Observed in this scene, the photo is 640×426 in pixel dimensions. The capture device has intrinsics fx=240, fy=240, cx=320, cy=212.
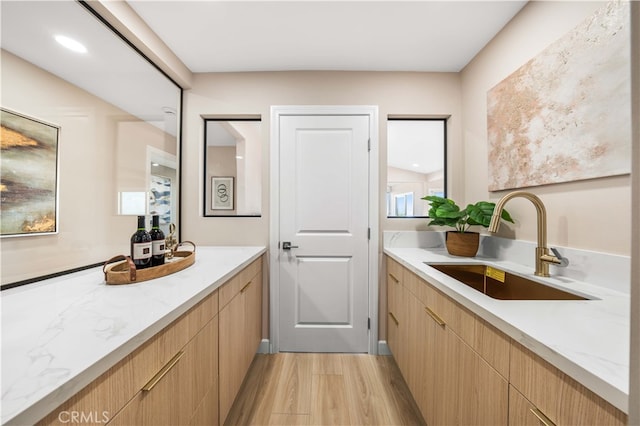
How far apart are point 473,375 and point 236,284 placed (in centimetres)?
119

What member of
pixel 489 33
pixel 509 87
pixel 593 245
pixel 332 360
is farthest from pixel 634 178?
pixel 332 360

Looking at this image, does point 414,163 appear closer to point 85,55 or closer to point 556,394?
point 556,394

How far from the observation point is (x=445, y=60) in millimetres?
1913

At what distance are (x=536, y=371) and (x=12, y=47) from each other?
2.02 m

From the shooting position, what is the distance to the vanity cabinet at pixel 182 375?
0.55 m

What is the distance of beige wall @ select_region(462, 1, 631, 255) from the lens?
3.34 feet

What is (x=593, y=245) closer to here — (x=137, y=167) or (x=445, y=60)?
(x=445, y=60)

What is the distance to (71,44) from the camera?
1119mm

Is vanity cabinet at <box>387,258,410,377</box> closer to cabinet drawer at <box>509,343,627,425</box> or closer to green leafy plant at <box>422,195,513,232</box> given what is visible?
green leafy plant at <box>422,195,513,232</box>

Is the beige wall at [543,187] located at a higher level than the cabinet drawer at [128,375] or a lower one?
higher

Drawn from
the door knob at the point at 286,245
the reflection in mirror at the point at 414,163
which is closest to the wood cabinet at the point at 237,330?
the door knob at the point at 286,245

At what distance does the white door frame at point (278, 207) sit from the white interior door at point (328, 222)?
0.03 m

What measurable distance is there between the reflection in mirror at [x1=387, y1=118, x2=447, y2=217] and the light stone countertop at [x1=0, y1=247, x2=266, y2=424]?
1.62 metres

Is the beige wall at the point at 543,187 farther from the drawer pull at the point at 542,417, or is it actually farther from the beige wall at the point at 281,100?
the drawer pull at the point at 542,417
